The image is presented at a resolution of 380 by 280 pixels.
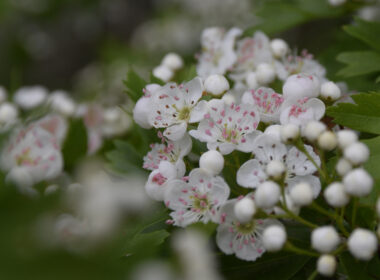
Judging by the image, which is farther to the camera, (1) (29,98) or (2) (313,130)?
(1) (29,98)

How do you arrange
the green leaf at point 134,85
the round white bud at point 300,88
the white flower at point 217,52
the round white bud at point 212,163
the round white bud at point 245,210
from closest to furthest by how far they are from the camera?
the round white bud at point 245,210
the round white bud at point 212,163
the round white bud at point 300,88
the green leaf at point 134,85
the white flower at point 217,52

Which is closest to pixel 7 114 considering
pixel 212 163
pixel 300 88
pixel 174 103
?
pixel 174 103

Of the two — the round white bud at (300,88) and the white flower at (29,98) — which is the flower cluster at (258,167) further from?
the white flower at (29,98)

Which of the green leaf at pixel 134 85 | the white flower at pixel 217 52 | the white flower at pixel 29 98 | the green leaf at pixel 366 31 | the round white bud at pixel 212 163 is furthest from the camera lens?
the white flower at pixel 29 98

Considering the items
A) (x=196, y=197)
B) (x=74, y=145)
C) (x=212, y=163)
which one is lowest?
(x=74, y=145)

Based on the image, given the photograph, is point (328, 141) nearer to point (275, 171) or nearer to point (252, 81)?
point (275, 171)

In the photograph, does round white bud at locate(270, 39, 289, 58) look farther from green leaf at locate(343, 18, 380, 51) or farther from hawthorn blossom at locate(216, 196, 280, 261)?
hawthorn blossom at locate(216, 196, 280, 261)

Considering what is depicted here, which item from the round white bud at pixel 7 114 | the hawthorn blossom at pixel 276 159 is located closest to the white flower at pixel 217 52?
Answer: the hawthorn blossom at pixel 276 159

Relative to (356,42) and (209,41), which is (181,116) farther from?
(356,42)
